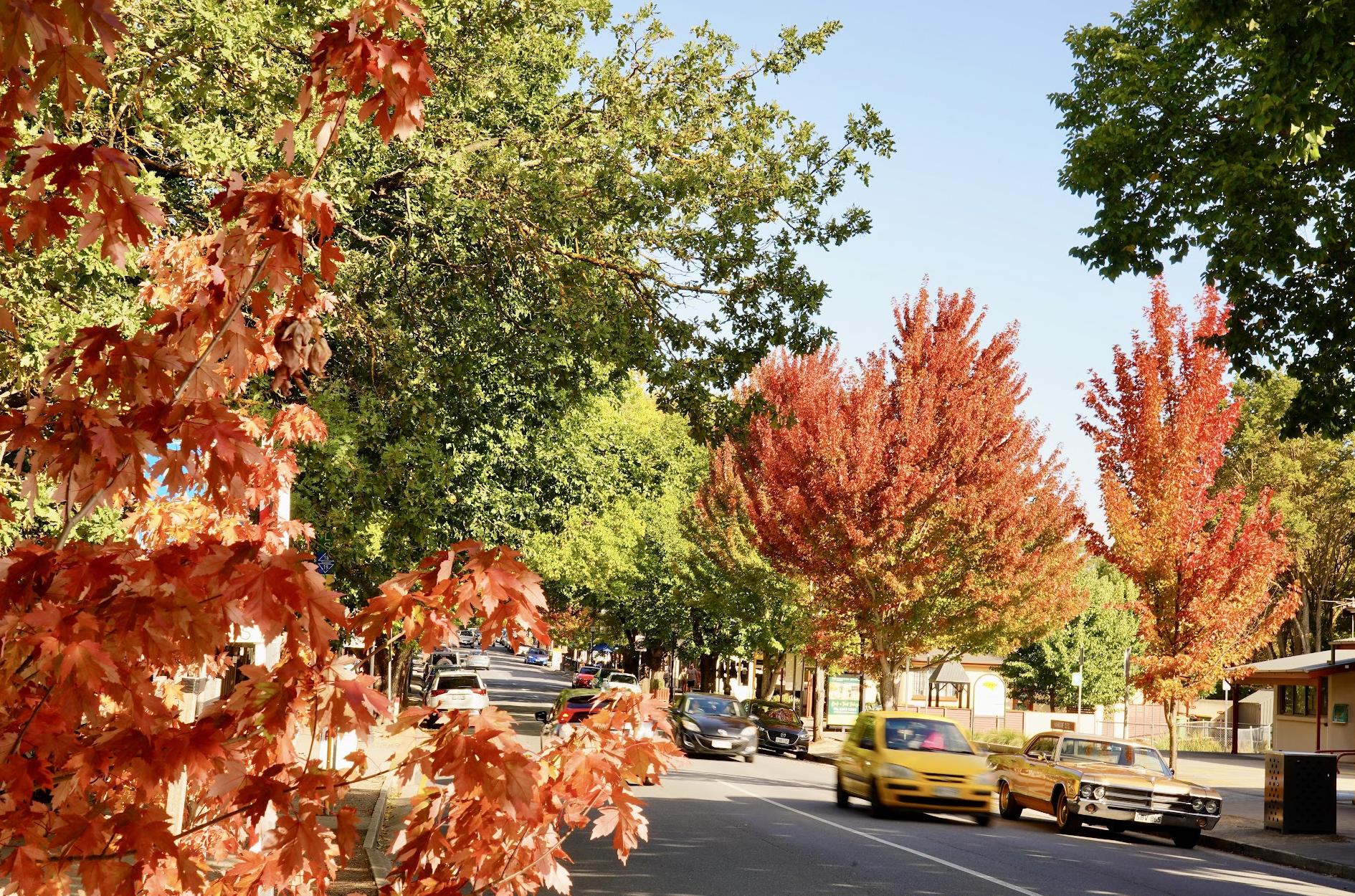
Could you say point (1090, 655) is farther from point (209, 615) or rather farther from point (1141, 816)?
point (209, 615)

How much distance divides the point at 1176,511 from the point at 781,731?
55.7 feet

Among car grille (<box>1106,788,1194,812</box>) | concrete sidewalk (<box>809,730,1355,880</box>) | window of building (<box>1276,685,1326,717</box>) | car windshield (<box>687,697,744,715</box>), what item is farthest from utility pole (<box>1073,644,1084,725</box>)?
car grille (<box>1106,788,1194,812</box>)

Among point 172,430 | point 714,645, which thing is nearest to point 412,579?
point 172,430

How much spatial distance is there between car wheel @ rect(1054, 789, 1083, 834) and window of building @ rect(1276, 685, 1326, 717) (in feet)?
109

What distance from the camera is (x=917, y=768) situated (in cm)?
1948

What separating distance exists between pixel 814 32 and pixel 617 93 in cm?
267

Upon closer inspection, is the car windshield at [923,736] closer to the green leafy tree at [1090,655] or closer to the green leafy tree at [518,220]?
the green leafy tree at [518,220]

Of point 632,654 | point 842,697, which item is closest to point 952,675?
point 632,654

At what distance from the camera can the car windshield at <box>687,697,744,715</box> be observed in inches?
1336

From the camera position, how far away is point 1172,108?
15.8m

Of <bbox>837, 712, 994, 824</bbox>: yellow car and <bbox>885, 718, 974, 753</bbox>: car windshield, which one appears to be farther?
<bbox>885, 718, 974, 753</bbox>: car windshield

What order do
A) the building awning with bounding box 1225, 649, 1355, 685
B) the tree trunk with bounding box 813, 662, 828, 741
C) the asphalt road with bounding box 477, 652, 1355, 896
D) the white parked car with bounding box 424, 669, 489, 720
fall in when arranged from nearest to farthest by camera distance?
the asphalt road with bounding box 477, 652, 1355, 896 < the white parked car with bounding box 424, 669, 489, 720 < the tree trunk with bounding box 813, 662, 828, 741 < the building awning with bounding box 1225, 649, 1355, 685

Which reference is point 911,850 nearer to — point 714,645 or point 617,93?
point 617,93

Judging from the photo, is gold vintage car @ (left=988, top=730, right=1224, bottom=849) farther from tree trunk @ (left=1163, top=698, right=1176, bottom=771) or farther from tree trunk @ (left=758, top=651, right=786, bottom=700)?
tree trunk @ (left=758, top=651, right=786, bottom=700)
